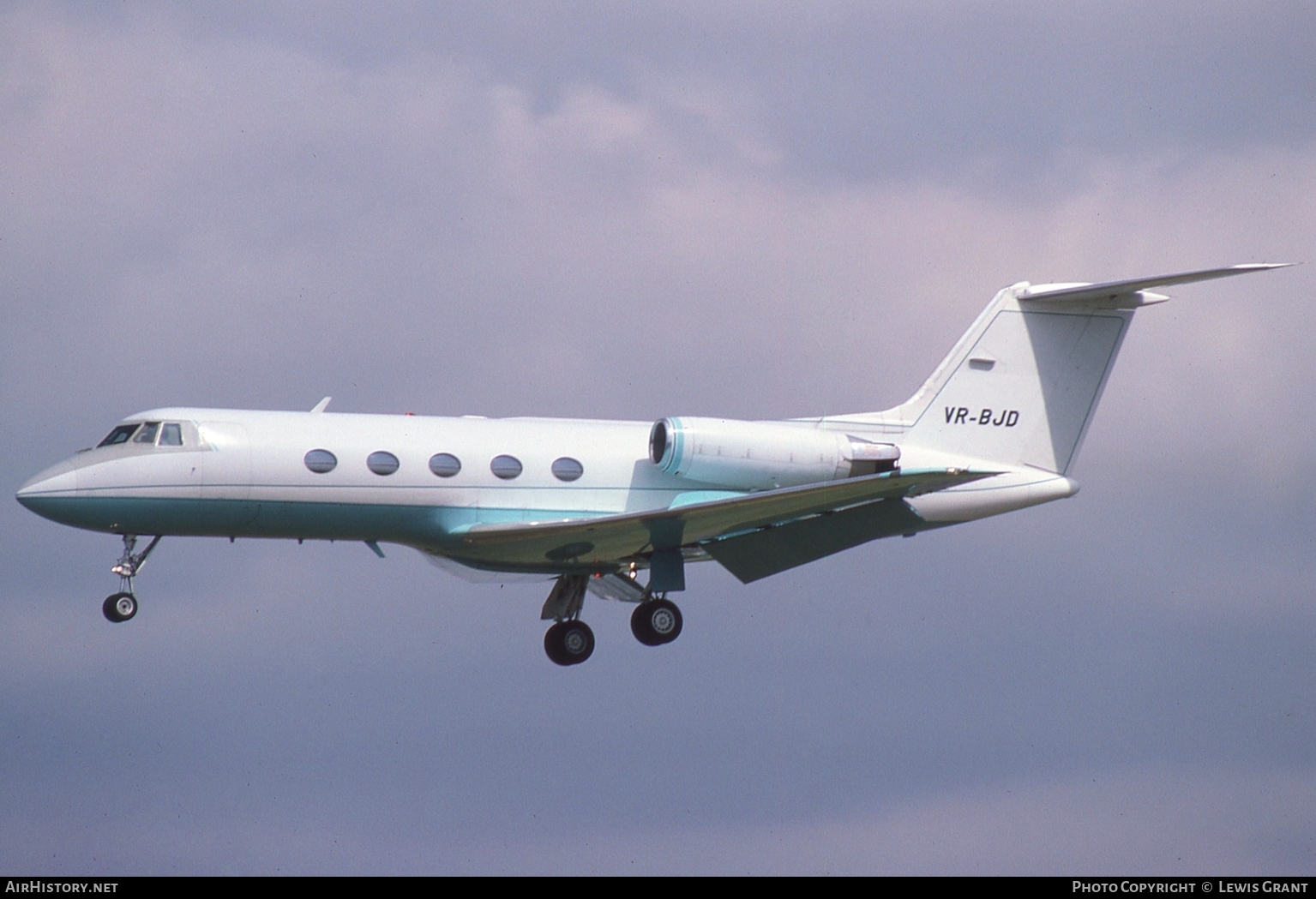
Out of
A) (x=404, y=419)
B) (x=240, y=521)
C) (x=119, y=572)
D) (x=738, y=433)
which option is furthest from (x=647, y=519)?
(x=119, y=572)

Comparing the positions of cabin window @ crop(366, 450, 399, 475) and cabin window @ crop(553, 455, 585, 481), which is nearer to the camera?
cabin window @ crop(366, 450, 399, 475)

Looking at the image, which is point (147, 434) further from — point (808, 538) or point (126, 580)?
point (808, 538)

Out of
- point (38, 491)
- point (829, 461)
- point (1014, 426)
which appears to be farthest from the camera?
point (1014, 426)

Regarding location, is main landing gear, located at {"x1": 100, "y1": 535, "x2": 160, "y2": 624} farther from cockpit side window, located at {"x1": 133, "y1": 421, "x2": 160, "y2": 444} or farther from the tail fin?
the tail fin

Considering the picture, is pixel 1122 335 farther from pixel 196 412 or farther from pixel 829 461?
pixel 196 412

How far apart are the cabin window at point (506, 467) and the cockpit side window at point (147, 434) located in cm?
562

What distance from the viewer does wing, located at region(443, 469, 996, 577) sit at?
31.7 meters

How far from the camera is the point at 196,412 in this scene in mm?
32094

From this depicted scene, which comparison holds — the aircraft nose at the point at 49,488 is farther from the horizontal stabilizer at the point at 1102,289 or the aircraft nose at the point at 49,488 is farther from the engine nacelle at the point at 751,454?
the horizontal stabilizer at the point at 1102,289

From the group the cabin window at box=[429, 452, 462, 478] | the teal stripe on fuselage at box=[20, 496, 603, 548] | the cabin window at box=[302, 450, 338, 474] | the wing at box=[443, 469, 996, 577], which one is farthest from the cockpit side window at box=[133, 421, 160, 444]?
the wing at box=[443, 469, 996, 577]

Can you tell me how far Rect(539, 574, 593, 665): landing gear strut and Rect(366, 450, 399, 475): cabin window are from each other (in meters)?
4.94

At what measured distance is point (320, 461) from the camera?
31.7 m
